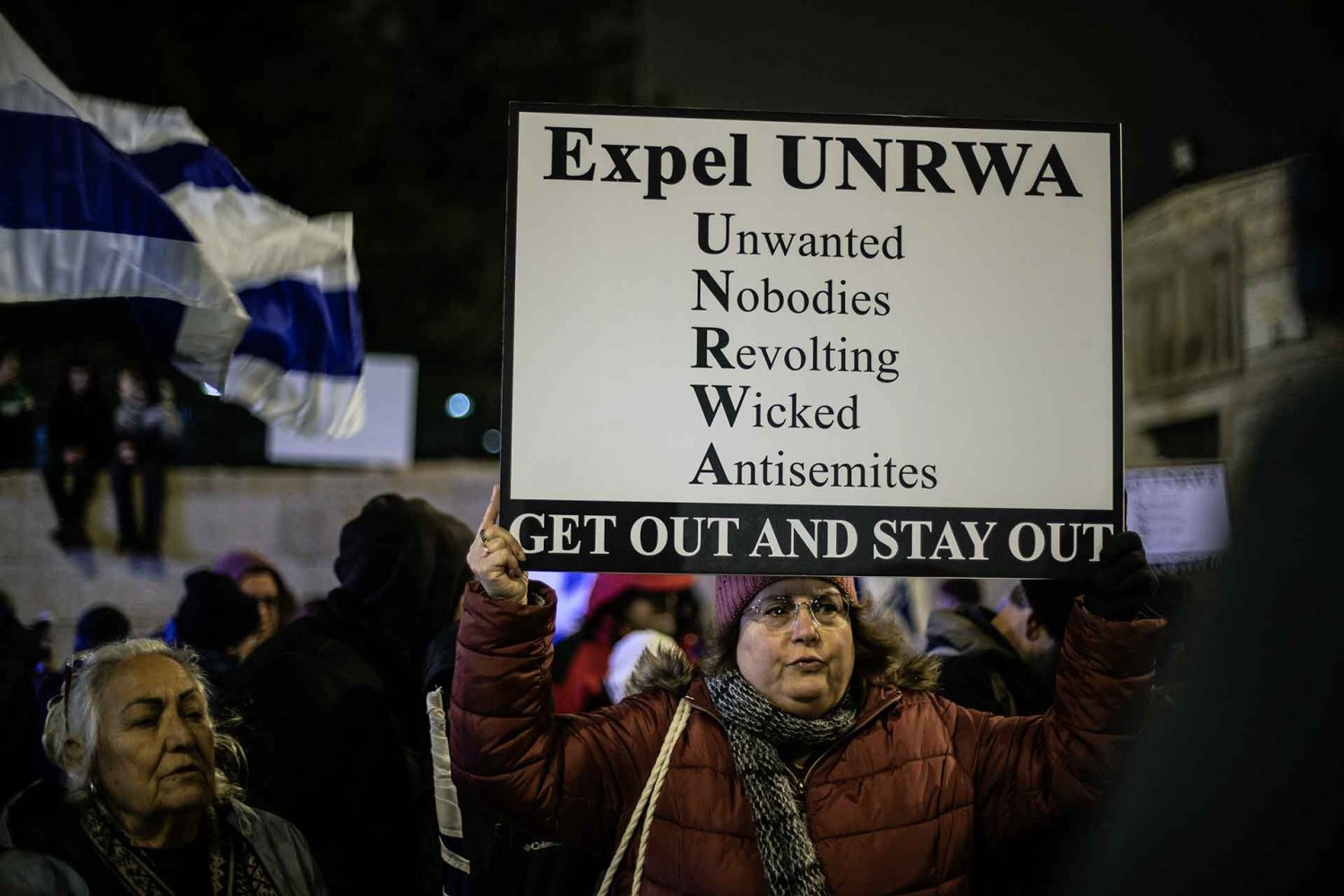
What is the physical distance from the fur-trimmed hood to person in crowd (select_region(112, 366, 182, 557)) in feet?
30.2

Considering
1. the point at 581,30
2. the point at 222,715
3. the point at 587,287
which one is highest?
the point at 581,30

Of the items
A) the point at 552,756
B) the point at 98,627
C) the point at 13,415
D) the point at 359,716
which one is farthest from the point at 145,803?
the point at 13,415

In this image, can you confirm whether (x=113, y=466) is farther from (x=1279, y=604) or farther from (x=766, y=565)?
(x=1279, y=604)

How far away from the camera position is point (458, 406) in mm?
15375

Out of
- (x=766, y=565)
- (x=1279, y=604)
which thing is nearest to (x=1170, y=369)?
(x=766, y=565)

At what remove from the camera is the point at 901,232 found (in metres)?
3.00

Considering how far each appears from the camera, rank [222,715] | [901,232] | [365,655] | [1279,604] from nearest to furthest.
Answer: [1279,604], [901,232], [222,715], [365,655]

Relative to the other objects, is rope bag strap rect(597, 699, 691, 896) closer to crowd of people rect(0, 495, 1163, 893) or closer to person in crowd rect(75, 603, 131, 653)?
crowd of people rect(0, 495, 1163, 893)

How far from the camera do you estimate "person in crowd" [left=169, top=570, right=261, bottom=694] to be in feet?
16.8

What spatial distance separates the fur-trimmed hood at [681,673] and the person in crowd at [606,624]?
344cm

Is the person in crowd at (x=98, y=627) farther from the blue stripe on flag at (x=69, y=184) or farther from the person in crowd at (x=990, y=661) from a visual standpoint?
the person in crowd at (x=990, y=661)

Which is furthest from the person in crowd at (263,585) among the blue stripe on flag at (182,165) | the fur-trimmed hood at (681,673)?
the fur-trimmed hood at (681,673)

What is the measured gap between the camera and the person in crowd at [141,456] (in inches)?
444

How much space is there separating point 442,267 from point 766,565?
16.8 m
